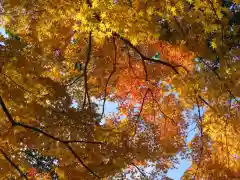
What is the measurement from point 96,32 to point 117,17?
0.27 meters

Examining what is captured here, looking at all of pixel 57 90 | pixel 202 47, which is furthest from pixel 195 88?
pixel 57 90

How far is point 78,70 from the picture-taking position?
22.3ft

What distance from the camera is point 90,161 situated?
442 cm

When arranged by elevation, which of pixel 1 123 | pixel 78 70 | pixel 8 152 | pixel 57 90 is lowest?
pixel 8 152

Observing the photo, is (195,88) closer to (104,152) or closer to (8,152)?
(104,152)

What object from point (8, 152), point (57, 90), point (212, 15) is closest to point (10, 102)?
point (8, 152)

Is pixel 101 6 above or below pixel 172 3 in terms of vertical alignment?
below

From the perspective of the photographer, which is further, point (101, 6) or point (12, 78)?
point (12, 78)

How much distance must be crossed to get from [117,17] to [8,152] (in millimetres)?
2266

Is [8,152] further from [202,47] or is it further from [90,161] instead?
[202,47]

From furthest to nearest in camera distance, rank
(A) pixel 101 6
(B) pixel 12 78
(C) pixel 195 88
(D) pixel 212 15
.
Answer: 1. (C) pixel 195 88
2. (B) pixel 12 78
3. (D) pixel 212 15
4. (A) pixel 101 6

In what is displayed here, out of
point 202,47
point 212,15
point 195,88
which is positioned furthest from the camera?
point 202,47

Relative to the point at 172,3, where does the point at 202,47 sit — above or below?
above

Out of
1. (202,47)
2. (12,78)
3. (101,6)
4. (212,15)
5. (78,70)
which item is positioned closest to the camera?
(101,6)
